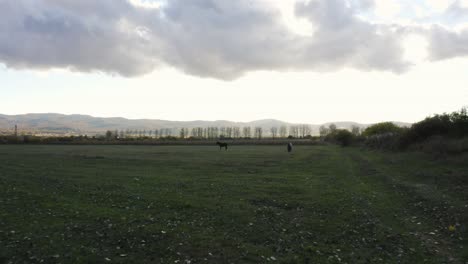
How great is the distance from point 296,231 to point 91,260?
7.33 meters

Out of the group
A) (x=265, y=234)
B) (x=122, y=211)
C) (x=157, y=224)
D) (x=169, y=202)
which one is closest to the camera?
(x=265, y=234)

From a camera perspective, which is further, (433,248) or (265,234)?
(265,234)

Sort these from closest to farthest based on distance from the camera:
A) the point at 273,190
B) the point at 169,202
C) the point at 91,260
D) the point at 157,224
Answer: the point at 91,260 < the point at 157,224 < the point at 169,202 < the point at 273,190

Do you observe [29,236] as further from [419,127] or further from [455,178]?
[419,127]

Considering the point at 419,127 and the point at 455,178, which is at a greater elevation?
the point at 419,127

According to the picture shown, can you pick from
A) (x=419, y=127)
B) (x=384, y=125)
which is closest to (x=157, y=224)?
(x=419, y=127)

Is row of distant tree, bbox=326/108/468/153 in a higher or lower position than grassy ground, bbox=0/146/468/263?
higher

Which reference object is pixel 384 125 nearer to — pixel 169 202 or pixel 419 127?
pixel 419 127

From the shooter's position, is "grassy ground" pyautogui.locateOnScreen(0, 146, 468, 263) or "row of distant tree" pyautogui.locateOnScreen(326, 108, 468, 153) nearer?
"grassy ground" pyautogui.locateOnScreen(0, 146, 468, 263)

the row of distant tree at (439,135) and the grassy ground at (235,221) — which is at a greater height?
the row of distant tree at (439,135)

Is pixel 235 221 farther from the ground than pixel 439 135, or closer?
closer

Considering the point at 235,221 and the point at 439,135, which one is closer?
the point at 235,221

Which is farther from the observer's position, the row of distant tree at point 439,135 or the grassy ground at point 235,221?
the row of distant tree at point 439,135

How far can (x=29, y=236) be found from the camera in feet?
34.7
